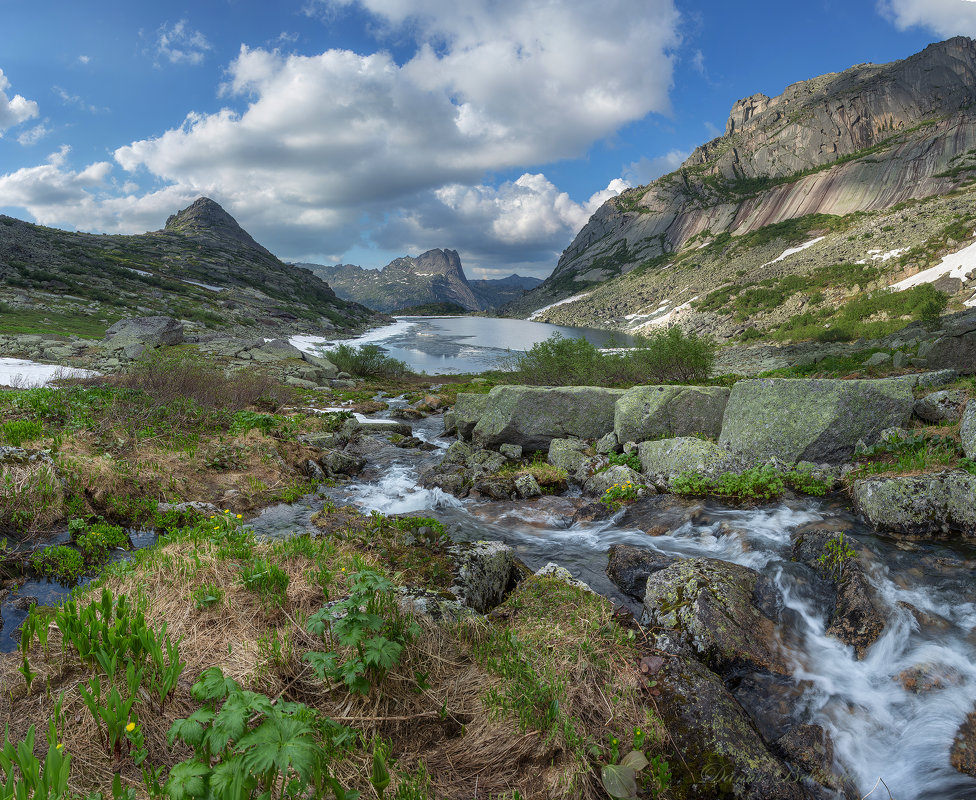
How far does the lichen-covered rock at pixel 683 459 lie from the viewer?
983 centimetres

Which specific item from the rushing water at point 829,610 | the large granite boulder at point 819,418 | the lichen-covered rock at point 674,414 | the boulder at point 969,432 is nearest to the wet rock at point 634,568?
the rushing water at point 829,610

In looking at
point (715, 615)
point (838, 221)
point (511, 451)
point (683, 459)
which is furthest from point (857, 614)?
point (838, 221)

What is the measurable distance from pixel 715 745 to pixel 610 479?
7.05m

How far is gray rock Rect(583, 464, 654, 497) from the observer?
1016 centimetres

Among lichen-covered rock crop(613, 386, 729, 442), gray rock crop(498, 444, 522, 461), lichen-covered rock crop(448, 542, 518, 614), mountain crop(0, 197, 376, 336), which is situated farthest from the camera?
mountain crop(0, 197, 376, 336)

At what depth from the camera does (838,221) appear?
124 meters

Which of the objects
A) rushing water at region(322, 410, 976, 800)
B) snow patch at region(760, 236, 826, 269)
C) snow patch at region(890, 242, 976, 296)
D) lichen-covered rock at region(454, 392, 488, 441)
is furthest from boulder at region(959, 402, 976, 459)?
snow patch at region(760, 236, 826, 269)

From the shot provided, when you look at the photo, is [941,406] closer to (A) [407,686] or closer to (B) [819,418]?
(B) [819,418]

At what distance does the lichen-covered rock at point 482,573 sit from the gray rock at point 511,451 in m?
6.90

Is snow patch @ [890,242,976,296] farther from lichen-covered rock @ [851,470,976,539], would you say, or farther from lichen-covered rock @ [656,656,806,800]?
lichen-covered rock @ [656,656,806,800]

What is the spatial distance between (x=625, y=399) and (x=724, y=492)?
441cm

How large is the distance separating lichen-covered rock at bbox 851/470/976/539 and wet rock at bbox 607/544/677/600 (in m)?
3.34

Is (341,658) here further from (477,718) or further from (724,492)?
(724,492)

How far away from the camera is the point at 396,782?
267 centimetres
